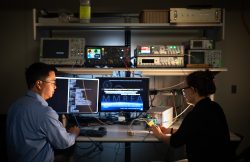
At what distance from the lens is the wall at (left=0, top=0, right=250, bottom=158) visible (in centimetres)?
308

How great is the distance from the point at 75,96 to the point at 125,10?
1149 millimetres

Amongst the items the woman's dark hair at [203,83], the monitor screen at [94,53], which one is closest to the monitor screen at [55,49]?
the monitor screen at [94,53]

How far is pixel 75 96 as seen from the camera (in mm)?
2619

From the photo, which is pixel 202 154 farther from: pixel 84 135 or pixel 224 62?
pixel 224 62

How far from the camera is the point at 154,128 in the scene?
A: 7.31 feet

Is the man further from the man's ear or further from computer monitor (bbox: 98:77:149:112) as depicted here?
computer monitor (bbox: 98:77:149:112)

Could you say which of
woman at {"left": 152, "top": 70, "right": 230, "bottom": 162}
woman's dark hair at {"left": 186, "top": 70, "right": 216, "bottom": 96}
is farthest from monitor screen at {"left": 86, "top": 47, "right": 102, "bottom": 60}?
woman at {"left": 152, "top": 70, "right": 230, "bottom": 162}

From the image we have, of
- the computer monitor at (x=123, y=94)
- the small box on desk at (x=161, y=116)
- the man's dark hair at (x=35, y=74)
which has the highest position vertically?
the man's dark hair at (x=35, y=74)

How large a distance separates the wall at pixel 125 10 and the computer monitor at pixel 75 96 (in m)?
0.78

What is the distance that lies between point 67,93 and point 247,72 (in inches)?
79.0

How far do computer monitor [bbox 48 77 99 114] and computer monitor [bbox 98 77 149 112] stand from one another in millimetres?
99

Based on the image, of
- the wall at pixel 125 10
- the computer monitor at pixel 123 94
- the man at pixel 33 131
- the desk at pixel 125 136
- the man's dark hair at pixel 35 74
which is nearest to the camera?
the man at pixel 33 131

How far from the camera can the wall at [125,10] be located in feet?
10.1

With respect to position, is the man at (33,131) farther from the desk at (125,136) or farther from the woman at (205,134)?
the woman at (205,134)
